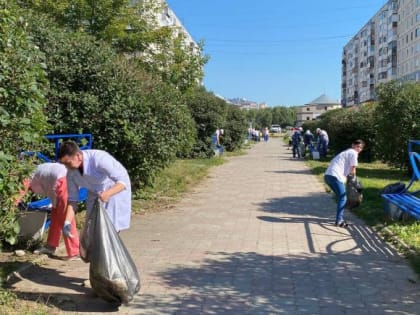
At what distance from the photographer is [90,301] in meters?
4.89

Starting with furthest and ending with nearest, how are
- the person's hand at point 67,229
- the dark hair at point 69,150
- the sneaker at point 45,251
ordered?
the sneaker at point 45,251 → the person's hand at point 67,229 → the dark hair at point 69,150

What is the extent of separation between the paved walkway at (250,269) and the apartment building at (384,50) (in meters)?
70.7

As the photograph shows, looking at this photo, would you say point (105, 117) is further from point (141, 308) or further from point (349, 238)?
point (141, 308)

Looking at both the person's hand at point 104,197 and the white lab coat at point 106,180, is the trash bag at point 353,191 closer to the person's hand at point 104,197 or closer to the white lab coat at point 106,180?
the white lab coat at point 106,180

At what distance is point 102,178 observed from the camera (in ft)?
16.7

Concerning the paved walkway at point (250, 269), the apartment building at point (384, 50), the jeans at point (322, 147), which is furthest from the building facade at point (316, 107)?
the paved walkway at point (250, 269)

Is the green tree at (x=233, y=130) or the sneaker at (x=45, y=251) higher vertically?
the green tree at (x=233, y=130)

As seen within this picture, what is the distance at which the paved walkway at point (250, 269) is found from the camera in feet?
15.9

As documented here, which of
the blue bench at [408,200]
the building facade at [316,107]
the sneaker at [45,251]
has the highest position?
the building facade at [316,107]

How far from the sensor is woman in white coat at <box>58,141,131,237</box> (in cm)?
493

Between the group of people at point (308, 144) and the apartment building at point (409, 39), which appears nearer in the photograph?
the group of people at point (308, 144)

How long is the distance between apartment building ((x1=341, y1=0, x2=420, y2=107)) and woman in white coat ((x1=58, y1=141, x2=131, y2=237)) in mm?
74477

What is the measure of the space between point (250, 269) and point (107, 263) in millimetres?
2027

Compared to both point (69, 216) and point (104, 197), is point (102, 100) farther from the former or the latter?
point (104, 197)
